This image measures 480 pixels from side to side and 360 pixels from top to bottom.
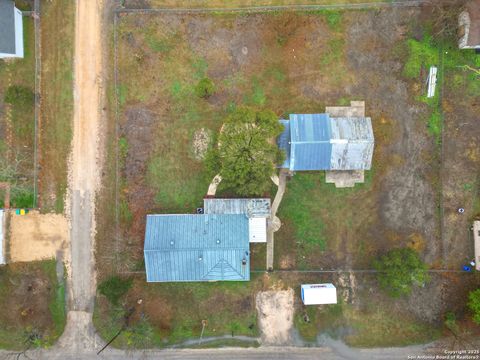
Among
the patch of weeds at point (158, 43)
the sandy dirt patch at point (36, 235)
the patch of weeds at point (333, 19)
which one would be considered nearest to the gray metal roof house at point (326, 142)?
the patch of weeds at point (333, 19)

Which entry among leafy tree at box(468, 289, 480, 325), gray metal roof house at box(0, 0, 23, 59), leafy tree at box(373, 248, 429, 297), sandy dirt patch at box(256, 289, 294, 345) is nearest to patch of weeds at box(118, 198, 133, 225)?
sandy dirt patch at box(256, 289, 294, 345)

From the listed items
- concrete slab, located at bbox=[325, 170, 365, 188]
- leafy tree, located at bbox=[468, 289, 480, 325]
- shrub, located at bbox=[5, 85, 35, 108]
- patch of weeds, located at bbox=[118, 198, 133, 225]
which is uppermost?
shrub, located at bbox=[5, 85, 35, 108]

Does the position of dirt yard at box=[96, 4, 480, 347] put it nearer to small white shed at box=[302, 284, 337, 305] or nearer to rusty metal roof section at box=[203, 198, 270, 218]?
rusty metal roof section at box=[203, 198, 270, 218]

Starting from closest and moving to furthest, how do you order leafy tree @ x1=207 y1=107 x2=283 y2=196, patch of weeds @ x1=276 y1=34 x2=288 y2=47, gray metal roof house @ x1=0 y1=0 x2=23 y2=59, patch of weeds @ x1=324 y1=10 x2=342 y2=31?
leafy tree @ x1=207 y1=107 x2=283 y2=196 → gray metal roof house @ x1=0 y1=0 x2=23 y2=59 → patch of weeds @ x1=276 y1=34 x2=288 y2=47 → patch of weeds @ x1=324 y1=10 x2=342 y2=31

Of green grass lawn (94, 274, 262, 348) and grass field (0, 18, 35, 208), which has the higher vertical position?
grass field (0, 18, 35, 208)

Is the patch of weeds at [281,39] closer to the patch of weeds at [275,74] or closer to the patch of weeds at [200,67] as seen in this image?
the patch of weeds at [275,74]

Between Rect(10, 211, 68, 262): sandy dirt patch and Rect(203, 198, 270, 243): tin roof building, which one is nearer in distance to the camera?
Rect(203, 198, 270, 243): tin roof building

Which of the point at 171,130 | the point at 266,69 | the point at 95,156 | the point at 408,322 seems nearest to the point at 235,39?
the point at 266,69

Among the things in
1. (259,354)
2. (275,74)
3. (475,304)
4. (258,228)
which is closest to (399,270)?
(475,304)
